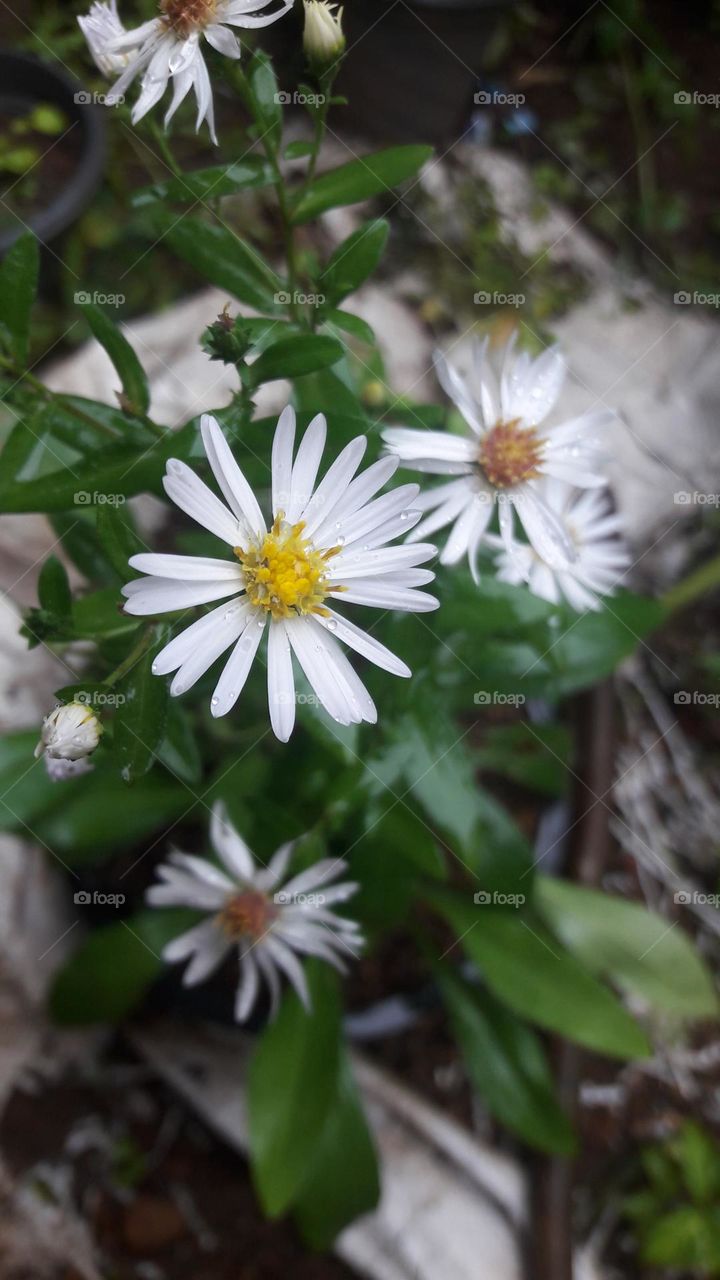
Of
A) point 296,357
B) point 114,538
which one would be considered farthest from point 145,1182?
point 296,357

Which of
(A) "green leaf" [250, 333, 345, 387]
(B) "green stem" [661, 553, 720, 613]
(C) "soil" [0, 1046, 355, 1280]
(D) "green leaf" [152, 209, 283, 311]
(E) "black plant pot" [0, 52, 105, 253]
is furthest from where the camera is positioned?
(E) "black plant pot" [0, 52, 105, 253]

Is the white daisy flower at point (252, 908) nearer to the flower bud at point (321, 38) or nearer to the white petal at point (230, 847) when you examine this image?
the white petal at point (230, 847)

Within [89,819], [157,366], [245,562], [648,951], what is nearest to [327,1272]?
[648,951]

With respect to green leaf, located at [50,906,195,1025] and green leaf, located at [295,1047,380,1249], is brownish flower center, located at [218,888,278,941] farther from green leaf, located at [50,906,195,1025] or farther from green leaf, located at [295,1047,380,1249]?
green leaf, located at [295,1047,380,1249]

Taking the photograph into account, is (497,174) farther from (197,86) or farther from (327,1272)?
(327,1272)

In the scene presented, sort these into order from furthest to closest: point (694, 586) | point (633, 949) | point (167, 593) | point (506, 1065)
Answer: point (694, 586) < point (633, 949) < point (506, 1065) < point (167, 593)

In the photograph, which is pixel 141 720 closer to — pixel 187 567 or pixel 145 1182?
pixel 187 567

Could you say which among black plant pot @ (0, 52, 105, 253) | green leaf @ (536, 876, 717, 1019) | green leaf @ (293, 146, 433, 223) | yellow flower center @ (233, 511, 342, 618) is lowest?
green leaf @ (536, 876, 717, 1019)

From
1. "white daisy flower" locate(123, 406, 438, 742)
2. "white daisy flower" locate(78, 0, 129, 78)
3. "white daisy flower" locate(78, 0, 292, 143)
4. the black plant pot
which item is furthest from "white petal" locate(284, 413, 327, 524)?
the black plant pot
